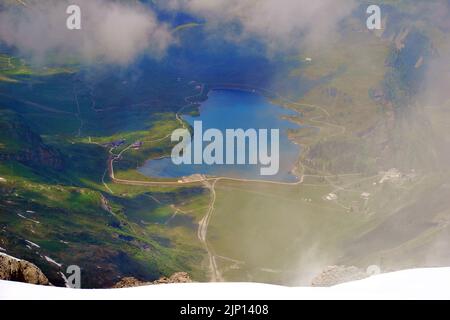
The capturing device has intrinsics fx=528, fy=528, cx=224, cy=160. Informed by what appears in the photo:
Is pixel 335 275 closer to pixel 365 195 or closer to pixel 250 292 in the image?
pixel 365 195

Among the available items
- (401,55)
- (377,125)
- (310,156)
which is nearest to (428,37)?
(401,55)

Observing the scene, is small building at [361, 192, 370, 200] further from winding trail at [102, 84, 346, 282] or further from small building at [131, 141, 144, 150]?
small building at [131, 141, 144, 150]

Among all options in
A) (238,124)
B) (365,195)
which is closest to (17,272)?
(238,124)

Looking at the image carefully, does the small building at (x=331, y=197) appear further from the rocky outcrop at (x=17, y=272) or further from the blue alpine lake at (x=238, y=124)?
the rocky outcrop at (x=17, y=272)

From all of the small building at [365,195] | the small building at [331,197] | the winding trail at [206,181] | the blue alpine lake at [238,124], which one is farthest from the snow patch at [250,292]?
the small building at [365,195]

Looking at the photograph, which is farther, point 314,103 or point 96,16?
point 314,103

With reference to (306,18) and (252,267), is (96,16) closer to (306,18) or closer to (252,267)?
(306,18)
